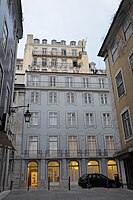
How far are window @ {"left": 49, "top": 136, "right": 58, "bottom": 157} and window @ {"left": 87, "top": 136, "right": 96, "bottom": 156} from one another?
15.0 ft

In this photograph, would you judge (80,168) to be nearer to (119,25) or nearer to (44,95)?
(44,95)

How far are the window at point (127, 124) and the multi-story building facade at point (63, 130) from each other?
1312 cm

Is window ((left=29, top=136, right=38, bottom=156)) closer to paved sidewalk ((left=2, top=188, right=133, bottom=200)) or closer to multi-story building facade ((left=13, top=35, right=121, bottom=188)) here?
multi-story building facade ((left=13, top=35, right=121, bottom=188))

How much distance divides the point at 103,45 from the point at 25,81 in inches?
653

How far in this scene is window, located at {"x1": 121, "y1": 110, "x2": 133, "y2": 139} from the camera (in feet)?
44.0

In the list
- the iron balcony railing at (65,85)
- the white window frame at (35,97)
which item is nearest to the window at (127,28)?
the iron balcony railing at (65,85)

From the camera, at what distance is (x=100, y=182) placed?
1844 centimetres

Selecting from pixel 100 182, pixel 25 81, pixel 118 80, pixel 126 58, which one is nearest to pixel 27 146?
pixel 25 81

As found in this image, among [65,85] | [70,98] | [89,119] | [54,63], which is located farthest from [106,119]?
[54,63]

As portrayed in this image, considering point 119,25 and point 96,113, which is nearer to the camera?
point 119,25

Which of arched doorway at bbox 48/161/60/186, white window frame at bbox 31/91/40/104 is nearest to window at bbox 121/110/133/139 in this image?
arched doorway at bbox 48/161/60/186

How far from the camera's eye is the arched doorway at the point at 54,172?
1027 inches

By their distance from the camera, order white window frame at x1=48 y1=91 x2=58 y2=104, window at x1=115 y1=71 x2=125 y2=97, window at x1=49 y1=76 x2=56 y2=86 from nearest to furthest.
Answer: window at x1=115 y1=71 x2=125 y2=97
white window frame at x1=48 y1=91 x2=58 y2=104
window at x1=49 y1=76 x2=56 y2=86

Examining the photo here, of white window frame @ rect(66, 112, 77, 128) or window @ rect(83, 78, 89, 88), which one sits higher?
window @ rect(83, 78, 89, 88)
